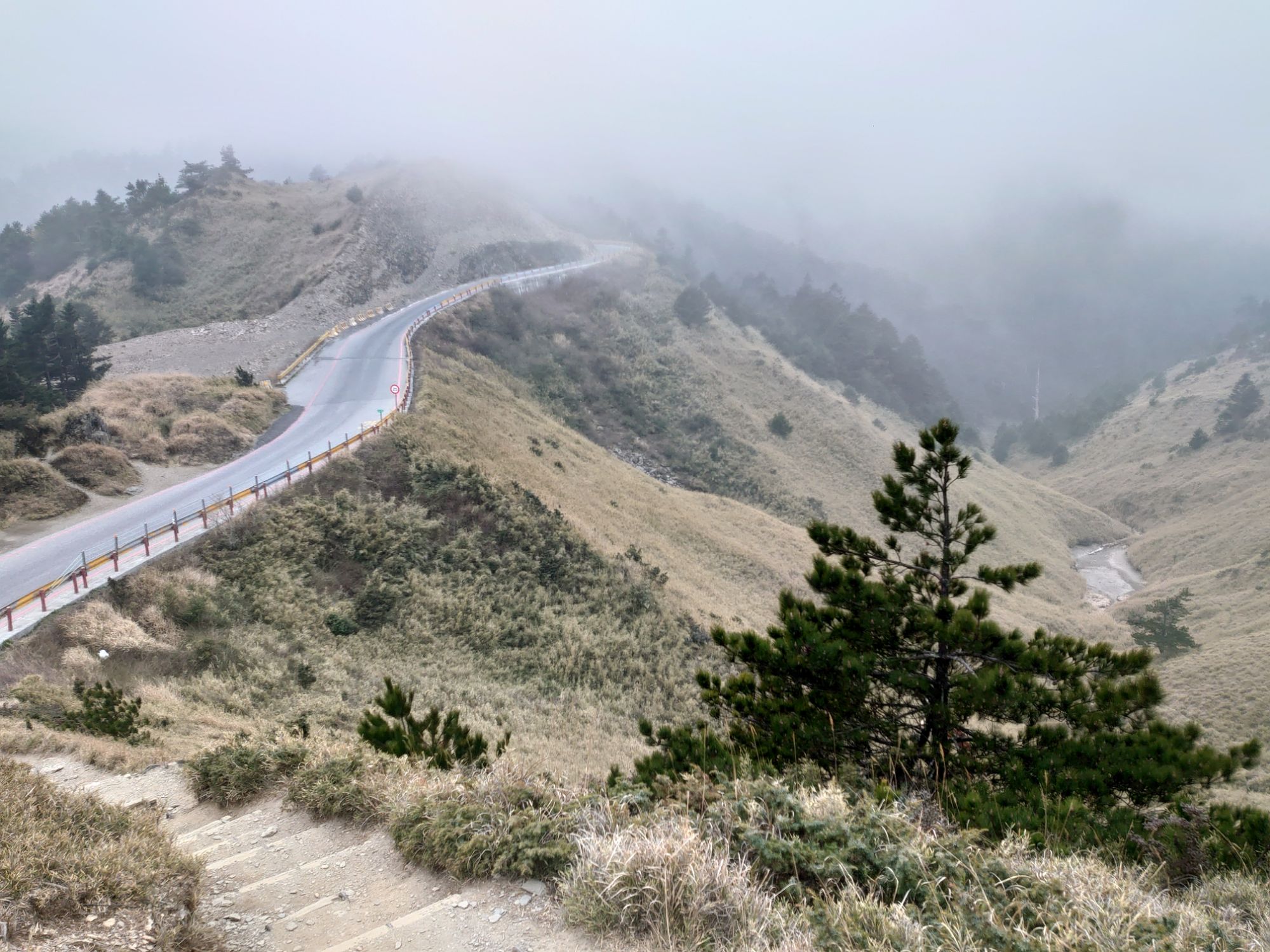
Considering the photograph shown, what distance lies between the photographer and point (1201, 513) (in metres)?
50.4

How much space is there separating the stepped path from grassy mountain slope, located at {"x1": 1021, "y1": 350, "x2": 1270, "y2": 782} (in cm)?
2387

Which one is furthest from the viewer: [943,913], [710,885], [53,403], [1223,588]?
[1223,588]

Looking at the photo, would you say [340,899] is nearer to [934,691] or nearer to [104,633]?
[934,691]

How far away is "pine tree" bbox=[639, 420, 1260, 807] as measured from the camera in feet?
18.4

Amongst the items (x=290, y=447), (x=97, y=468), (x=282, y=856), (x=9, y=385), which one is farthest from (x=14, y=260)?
(x=282, y=856)

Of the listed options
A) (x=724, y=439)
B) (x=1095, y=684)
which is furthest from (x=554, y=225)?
(x=1095, y=684)

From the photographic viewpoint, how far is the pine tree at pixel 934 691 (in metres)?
5.59

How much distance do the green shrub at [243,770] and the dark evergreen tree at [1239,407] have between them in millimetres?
79119

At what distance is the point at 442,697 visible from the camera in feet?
38.8

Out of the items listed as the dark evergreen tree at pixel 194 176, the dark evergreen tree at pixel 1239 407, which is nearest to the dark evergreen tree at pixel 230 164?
the dark evergreen tree at pixel 194 176

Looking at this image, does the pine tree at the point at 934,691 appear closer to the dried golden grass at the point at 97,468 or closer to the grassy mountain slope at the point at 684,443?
the grassy mountain slope at the point at 684,443

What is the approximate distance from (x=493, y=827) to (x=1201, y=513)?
63356mm

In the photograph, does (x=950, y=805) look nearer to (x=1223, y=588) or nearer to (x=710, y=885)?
(x=710, y=885)

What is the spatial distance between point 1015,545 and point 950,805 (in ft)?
153
